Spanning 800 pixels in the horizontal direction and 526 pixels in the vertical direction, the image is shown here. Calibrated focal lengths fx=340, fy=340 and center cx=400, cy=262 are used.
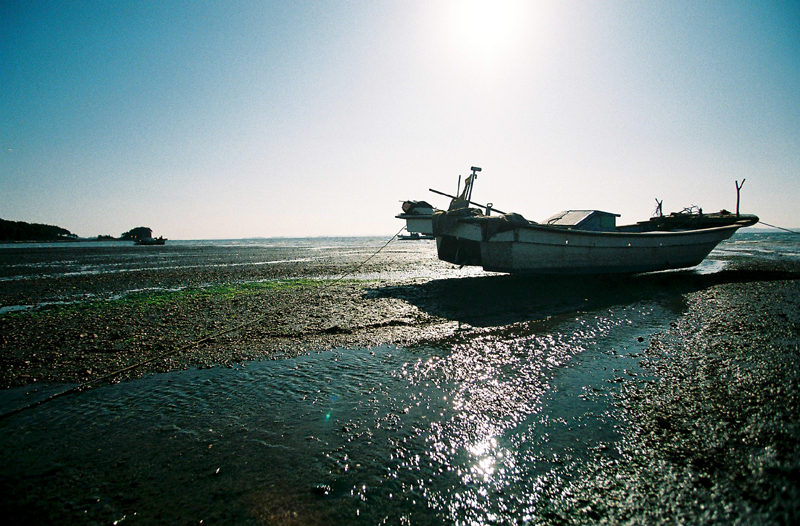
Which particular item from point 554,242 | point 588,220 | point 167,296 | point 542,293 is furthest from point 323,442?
point 588,220

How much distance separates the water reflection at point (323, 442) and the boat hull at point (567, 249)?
7958mm

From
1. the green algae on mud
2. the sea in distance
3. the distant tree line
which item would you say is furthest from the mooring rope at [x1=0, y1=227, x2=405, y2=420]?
the distant tree line

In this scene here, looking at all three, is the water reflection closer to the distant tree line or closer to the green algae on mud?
the green algae on mud

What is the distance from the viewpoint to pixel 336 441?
325 centimetres

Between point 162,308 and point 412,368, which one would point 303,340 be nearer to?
point 412,368

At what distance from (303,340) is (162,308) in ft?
18.4

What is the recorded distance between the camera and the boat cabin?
52.9 feet

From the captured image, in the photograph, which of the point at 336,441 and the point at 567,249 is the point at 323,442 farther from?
the point at 567,249

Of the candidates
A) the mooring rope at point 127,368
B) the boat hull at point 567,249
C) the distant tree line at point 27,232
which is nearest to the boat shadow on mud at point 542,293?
the boat hull at point 567,249

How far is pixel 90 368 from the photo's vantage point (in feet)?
17.0

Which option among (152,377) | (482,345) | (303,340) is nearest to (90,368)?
(152,377)

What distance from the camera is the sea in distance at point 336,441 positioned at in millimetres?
2482

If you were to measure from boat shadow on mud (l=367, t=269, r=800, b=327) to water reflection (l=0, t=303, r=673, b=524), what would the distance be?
3.44 metres

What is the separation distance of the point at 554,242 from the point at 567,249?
0.83 m
